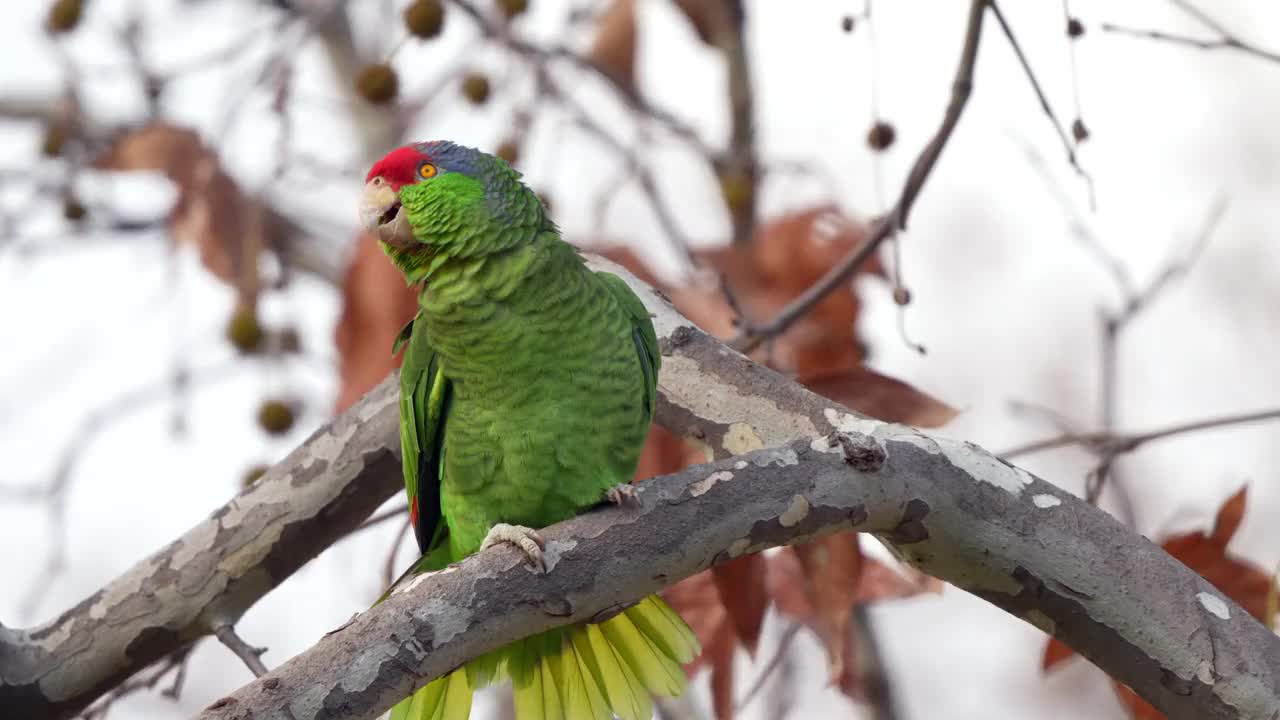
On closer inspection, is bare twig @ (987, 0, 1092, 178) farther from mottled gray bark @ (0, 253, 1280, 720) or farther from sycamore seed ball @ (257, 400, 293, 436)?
sycamore seed ball @ (257, 400, 293, 436)

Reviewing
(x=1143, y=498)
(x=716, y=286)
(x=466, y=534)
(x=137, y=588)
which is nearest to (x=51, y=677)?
(x=137, y=588)

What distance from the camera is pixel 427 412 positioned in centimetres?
230

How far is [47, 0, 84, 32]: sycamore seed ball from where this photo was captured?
10.7 feet

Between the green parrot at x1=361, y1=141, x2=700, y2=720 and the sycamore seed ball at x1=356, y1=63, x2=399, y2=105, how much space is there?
817 millimetres

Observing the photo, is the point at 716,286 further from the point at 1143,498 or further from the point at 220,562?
the point at 1143,498

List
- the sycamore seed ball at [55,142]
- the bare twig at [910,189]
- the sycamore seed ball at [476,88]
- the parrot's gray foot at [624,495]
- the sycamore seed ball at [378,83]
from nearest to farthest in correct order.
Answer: the parrot's gray foot at [624,495]
the bare twig at [910,189]
the sycamore seed ball at [378,83]
the sycamore seed ball at [476,88]
the sycamore seed ball at [55,142]

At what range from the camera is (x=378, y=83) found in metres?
3.08

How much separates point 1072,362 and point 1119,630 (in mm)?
5256

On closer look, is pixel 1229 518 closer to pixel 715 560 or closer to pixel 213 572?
pixel 715 560

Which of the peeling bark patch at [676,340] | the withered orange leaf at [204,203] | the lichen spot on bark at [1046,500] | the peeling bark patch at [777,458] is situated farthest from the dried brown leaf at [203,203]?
the lichen spot on bark at [1046,500]

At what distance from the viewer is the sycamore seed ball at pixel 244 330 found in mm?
3131

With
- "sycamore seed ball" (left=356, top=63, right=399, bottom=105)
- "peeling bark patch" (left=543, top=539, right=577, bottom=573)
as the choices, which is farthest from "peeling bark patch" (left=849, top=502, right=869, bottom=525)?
"sycamore seed ball" (left=356, top=63, right=399, bottom=105)

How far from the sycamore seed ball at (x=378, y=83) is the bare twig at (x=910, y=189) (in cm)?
119

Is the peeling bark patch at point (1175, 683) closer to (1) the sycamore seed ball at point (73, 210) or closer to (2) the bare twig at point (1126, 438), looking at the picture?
(2) the bare twig at point (1126, 438)
